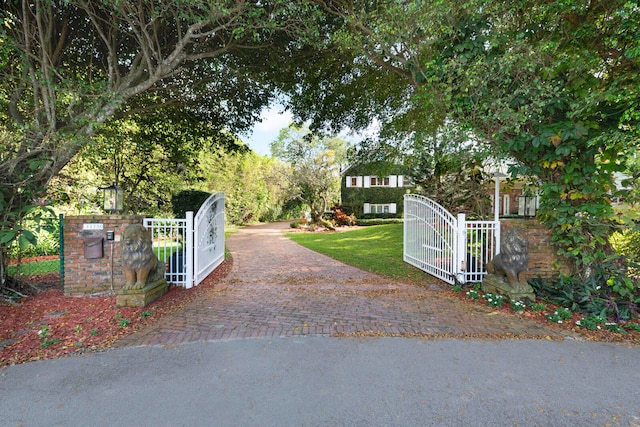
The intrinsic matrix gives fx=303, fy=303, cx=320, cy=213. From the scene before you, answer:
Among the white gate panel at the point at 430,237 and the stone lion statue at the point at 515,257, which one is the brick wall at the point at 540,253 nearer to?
the stone lion statue at the point at 515,257

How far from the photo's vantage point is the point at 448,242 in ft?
21.4

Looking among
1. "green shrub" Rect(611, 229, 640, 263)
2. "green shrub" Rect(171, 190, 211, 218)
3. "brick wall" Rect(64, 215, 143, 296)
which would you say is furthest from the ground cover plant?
"brick wall" Rect(64, 215, 143, 296)

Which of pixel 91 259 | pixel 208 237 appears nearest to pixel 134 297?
pixel 91 259

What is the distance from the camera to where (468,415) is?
239cm

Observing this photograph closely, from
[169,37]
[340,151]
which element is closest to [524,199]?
[169,37]

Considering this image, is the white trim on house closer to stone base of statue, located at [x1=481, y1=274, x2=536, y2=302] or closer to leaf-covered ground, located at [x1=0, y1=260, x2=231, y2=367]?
stone base of statue, located at [x1=481, y1=274, x2=536, y2=302]

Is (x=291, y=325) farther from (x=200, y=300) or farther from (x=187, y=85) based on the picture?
(x=187, y=85)

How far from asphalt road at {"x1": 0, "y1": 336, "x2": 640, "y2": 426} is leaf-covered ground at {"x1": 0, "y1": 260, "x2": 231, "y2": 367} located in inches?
14.9

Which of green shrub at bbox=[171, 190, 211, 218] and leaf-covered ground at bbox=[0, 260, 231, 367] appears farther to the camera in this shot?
green shrub at bbox=[171, 190, 211, 218]

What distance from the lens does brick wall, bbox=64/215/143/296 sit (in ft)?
17.1

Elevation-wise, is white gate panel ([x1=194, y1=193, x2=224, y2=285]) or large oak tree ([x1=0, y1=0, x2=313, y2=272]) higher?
large oak tree ([x1=0, y1=0, x2=313, y2=272])

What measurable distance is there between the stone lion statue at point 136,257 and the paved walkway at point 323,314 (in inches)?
34.4

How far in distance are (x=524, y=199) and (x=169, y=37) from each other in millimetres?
10928

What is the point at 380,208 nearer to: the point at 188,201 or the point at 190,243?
the point at 188,201
